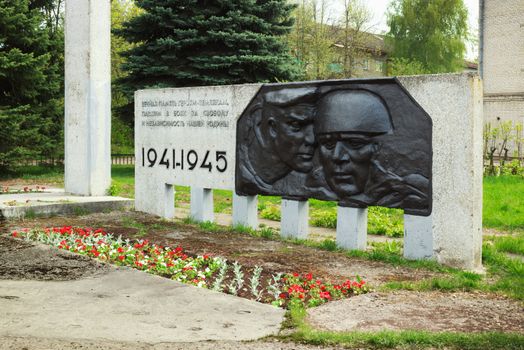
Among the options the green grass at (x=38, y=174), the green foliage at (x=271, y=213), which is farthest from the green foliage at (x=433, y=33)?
the green foliage at (x=271, y=213)

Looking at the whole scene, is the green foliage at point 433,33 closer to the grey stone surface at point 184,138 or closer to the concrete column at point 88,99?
the concrete column at point 88,99

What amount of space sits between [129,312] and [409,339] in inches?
85.6

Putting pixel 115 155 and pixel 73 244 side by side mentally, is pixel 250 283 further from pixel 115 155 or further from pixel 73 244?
pixel 115 155

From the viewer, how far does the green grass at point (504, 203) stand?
35.0 feet

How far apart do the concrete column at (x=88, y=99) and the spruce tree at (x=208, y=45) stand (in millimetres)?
6857

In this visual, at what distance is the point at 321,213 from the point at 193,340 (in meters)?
6.93

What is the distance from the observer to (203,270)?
722cm

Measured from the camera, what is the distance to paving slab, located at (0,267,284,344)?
4777 mm

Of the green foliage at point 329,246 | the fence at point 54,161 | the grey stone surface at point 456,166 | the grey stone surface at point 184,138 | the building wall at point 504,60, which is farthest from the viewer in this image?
the building wall at point 504,60

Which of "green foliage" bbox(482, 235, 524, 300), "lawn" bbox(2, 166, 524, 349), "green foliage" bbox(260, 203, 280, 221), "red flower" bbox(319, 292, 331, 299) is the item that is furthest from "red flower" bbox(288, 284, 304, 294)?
"green foliage" bbox(260, 203, 280, 221)

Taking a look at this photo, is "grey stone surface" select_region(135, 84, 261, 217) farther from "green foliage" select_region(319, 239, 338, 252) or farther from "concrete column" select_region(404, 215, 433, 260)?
"concrete column" select_region(404, 215, 433, 260)

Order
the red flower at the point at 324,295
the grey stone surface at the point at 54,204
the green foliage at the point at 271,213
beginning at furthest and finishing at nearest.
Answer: the green foliage at the point at 271,213 < the grey stone surface at the point at 54,204 < the red flower at the point at 324,295

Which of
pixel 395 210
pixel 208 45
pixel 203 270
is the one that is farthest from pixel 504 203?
pixel 208 45

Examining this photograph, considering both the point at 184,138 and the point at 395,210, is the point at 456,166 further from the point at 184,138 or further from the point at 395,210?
the point at 184,138
